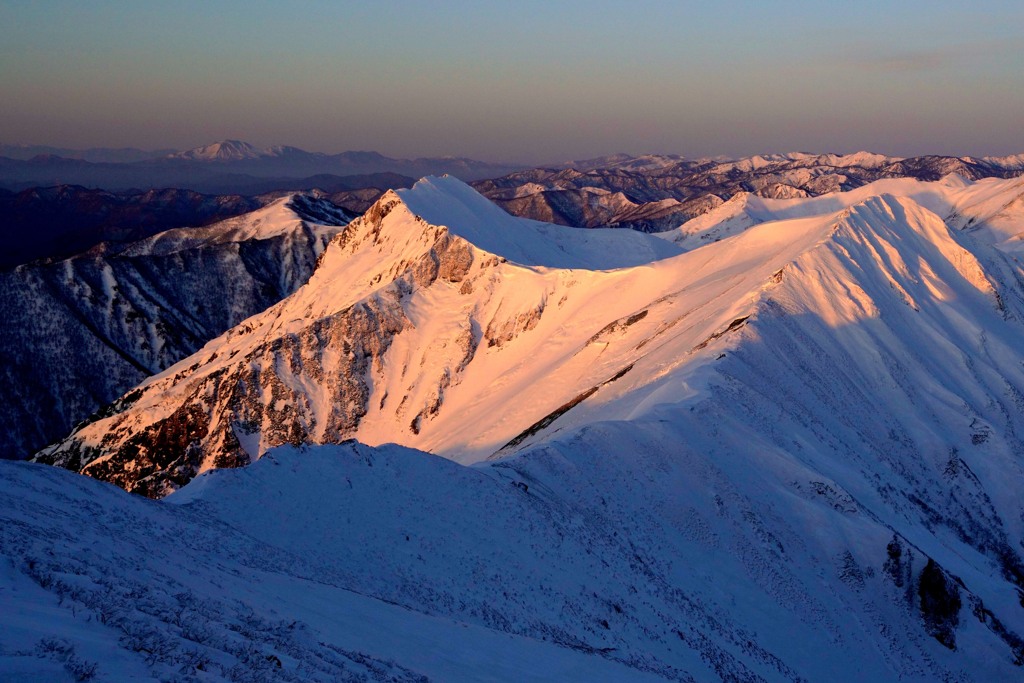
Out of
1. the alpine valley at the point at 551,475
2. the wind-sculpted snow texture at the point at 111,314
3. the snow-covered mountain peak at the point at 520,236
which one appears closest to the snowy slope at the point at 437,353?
the alpine valley at the point at 551,475

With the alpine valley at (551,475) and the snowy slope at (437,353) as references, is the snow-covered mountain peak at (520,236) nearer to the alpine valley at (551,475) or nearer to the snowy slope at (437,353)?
the alpine valley at (551,475)

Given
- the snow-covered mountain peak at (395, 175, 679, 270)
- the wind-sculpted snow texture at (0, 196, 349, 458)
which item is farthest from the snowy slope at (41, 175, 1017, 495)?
the wind-sculpted snow texture at (0, 196, 349, 458)

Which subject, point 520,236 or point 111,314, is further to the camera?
point 111,314

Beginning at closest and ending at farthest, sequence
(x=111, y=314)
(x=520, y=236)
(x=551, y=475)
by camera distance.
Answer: (x=551, y=475) < (x=520, y=236) < (x=111, y=314)

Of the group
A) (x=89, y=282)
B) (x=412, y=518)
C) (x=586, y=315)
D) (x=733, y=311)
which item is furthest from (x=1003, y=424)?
(x=89, y=282)

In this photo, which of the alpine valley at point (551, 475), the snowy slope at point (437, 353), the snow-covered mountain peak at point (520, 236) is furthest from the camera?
the snow-covered mountain peak at point (520, 236)

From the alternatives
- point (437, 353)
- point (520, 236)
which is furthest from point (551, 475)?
point (520, 236)

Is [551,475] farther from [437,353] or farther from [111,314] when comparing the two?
[111,314]
